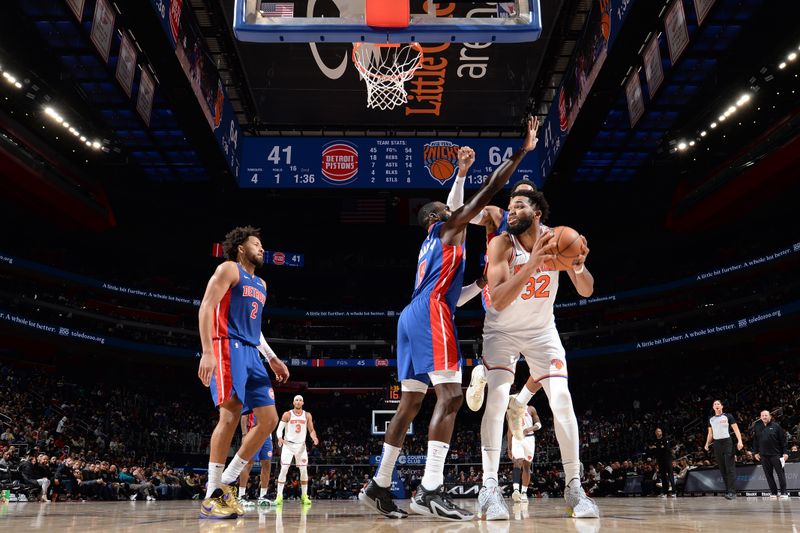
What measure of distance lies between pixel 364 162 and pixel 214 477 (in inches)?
411

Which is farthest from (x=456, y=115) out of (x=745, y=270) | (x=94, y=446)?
(x=94, y=446)

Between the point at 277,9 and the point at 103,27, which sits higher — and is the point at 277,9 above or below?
below

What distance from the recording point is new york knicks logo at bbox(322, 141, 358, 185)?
47.9 feet

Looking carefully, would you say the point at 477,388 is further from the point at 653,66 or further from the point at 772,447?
the point at 653,66

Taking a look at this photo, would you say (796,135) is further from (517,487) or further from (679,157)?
(517,487)

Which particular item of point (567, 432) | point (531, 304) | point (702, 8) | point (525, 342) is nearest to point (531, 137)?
point (531, 304)

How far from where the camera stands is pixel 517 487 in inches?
408

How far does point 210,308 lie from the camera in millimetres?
5168

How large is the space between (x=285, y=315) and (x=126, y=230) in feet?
30.4

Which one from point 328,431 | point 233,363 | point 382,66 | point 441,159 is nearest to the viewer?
point 233,363

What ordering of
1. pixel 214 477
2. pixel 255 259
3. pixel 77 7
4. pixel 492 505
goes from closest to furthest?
pixel 492 505
pixel 214 477
pixel 255 259
pixel 77 7

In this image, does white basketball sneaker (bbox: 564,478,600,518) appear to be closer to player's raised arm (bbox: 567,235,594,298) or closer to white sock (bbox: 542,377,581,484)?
white sock (bbox: 542,377,581,484)

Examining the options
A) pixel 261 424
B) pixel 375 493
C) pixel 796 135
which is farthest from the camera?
pixel 796 135

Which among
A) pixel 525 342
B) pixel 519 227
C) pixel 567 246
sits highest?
pixel 519 227
